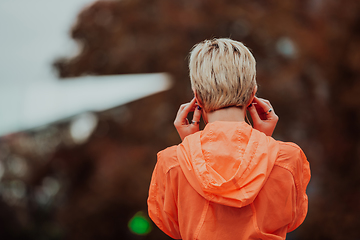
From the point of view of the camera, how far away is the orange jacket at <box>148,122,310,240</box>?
779 mm

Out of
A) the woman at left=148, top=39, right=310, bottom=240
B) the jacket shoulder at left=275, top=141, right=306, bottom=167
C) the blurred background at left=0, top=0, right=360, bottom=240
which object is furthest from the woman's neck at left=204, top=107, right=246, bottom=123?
the blurred background at left=0, top=0, right=360, bottom=240

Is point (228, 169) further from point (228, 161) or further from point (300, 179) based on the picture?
point (300, 179)

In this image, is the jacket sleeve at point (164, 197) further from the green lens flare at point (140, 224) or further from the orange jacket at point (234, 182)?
the green lens flare at point (140, 224)

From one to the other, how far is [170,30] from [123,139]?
207 cm

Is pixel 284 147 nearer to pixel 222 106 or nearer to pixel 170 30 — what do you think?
pixel 222 106

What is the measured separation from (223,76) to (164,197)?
14.9 inches

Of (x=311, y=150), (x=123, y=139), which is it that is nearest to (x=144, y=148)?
(x=123, y=139)

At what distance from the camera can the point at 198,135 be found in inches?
33.0

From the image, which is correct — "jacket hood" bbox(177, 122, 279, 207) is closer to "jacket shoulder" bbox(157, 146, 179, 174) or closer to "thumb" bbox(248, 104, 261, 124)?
"jacket shoulder" bbox(157, 146, 179, 174)

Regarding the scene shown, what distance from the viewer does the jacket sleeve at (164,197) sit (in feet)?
2.81

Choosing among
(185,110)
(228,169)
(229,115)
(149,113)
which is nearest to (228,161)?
(228,169)

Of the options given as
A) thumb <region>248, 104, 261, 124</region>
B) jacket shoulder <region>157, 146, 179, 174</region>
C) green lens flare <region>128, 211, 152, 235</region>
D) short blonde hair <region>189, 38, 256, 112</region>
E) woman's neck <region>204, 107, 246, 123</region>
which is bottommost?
green lens flare <region>128, 211, 152, 235</region>

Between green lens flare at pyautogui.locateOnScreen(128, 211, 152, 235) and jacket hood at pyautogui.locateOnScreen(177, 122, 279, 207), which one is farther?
green lens flare at pyautogui.locateOnScreen(128, 211, 152, 235)

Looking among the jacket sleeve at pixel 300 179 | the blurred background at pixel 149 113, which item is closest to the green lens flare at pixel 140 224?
the blurred background at pixel 149 113
